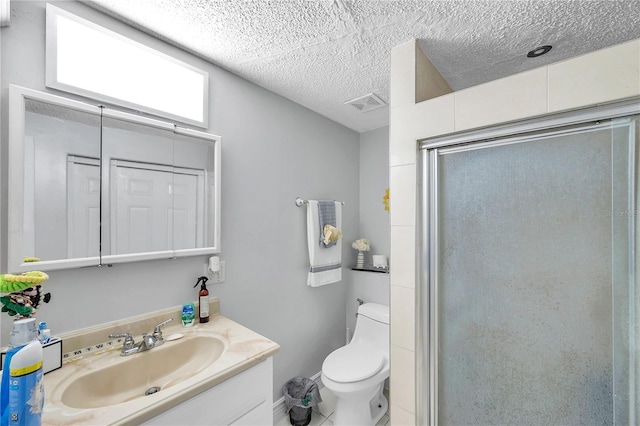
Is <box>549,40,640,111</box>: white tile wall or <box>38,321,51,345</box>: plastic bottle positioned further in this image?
<box>38,321,51,345</box>: plastic bottle

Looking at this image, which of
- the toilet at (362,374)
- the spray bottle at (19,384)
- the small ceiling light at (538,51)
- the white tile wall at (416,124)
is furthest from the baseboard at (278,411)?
the small ceiling light at (538,51)

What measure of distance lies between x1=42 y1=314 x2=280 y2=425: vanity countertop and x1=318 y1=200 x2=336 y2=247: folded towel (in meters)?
0.90

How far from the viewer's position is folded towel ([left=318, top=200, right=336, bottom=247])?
6.52 ft

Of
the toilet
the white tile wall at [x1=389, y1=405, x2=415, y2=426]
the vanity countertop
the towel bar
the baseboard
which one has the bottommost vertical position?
the baseboard

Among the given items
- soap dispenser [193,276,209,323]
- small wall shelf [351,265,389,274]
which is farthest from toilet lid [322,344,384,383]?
soap dispenser [193,276,209,323]

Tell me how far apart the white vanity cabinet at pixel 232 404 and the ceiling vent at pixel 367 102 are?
1.69 metres

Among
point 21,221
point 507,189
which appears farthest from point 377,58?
point 21,221

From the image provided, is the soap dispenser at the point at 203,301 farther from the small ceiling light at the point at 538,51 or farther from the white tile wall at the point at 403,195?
the small ceiling light at the point at 538,51

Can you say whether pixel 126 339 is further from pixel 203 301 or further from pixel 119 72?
pixel 119 72

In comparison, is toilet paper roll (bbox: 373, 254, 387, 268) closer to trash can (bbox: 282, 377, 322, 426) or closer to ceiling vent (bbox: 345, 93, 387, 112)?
trash can (bbox: 282, 377, 322, 426)

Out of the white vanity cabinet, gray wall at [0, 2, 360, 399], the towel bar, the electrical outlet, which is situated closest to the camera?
the white vanity cabinet

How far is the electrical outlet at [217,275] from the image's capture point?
4.67ft

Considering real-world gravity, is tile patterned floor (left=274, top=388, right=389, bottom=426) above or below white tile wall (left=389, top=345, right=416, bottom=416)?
below

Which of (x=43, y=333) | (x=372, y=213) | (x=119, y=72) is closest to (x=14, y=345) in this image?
(x=43, y=333)
